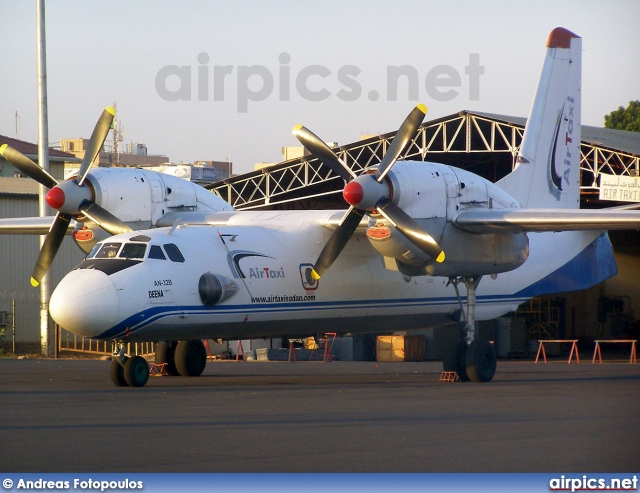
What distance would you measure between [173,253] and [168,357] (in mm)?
4273

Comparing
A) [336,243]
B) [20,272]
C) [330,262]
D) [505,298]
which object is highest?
[336,243]

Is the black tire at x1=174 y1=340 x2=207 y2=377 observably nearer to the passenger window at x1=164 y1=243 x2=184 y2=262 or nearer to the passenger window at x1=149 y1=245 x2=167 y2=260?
the passenger window at x1=164 y1=243 x2=184 y2=262

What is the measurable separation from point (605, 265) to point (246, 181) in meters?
18.7

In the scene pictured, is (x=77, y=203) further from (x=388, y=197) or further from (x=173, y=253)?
(x=388, y=197)

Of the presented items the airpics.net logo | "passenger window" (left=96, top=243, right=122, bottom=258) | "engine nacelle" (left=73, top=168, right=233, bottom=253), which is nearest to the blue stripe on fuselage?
"passenger window" (left=96, top=243, right=122, bottom=258)

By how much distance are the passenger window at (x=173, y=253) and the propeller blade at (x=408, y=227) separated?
3804mm

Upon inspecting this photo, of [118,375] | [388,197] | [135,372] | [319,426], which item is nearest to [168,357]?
[118,375]

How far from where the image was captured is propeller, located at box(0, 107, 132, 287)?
1966 centimetres

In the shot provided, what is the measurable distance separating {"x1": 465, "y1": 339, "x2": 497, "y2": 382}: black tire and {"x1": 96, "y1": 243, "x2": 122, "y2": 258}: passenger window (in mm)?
7177

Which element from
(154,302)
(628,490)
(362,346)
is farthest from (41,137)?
(628,490)

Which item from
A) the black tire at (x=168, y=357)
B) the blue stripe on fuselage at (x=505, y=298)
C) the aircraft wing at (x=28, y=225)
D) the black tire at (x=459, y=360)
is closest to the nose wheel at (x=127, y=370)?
the blue stripe on fuselage at (x=505, y=298)

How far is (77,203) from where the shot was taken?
1980 cm

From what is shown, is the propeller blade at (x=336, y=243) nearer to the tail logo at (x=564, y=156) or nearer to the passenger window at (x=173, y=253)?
the passenger window at (x=173, y=253)

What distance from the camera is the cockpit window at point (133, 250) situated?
17016 millimetres
